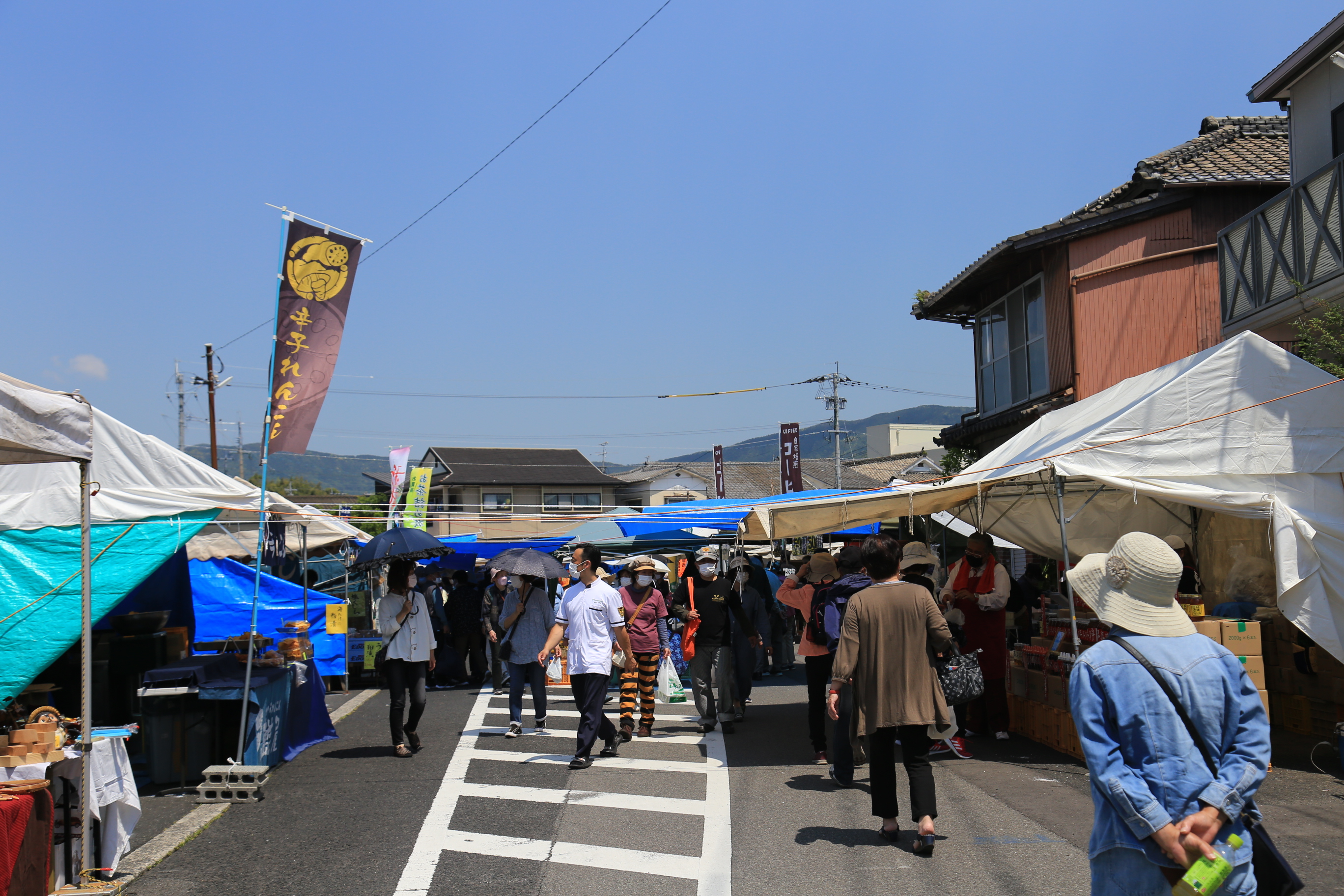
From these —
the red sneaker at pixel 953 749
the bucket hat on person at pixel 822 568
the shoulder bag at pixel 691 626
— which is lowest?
the red sneaker at pixel 953 749

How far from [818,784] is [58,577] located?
6.66 metres

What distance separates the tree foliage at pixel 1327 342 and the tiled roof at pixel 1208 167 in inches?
242

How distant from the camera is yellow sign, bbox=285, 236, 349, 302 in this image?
895cm

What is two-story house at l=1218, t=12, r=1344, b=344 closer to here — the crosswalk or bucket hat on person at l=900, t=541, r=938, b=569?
bucket hat on person at l=900, t=541, r=938, b=569

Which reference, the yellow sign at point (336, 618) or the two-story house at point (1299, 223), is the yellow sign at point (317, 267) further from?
the two-story house at point (1299, 223)

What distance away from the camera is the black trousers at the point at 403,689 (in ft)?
31.1

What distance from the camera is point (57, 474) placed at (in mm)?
9797

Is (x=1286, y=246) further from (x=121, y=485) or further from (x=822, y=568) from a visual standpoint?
(x=121, y=485)

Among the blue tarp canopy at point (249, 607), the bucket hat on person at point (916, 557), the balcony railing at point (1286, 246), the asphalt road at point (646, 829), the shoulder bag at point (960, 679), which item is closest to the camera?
the asphalt road at point (646, 829)

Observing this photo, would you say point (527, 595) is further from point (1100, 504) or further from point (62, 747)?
point (1100, 504)

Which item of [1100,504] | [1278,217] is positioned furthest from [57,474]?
[1278,217]

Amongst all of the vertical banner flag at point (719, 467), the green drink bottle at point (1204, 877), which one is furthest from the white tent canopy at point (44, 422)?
the vertical banner flag at point (719, 467)

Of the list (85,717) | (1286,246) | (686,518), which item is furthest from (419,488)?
(85,717)

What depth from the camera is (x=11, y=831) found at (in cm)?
473
